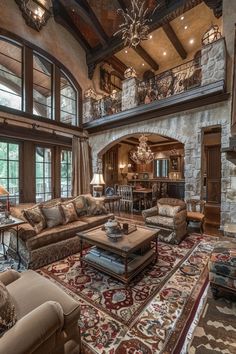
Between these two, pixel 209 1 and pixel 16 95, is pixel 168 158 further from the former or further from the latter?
pixel 16 95

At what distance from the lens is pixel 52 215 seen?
3268mm

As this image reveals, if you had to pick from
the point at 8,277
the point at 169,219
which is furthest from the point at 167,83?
the point at 8,277

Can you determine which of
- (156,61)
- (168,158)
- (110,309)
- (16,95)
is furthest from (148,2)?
(110,309)

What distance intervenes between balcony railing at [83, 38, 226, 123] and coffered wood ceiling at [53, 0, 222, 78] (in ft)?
3.60

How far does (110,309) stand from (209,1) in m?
6.62

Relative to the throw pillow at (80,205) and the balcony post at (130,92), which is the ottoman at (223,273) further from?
the balcony post at (130,92)

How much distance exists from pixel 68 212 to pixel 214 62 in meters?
4.61

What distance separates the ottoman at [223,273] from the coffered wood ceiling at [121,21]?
5600mm

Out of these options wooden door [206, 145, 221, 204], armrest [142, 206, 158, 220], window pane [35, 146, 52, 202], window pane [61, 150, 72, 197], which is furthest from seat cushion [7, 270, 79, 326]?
wooden door [206, 145, 221, 204]

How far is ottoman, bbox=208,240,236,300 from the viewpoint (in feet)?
6.35

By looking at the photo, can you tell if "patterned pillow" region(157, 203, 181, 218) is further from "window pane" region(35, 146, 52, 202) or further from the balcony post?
"window pane" region(35, 146, 52, 202)

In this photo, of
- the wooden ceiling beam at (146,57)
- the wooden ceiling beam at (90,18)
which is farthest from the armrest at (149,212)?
the wooden ceiling beam at (146,57)

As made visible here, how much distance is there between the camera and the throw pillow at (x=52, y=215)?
3.21 meters

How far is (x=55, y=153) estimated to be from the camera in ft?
20.1
